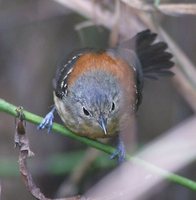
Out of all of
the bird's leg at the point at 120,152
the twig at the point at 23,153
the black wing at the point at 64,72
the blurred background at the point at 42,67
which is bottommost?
the twig at the point at 23,153

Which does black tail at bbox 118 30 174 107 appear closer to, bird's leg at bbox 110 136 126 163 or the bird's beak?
bird's leg at bbox 110 136 126 163

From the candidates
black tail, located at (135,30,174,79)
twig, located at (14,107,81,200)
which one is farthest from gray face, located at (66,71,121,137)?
twig, located at (14,107,81,200)


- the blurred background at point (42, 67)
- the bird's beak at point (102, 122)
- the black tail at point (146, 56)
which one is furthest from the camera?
the blurred background at point (42, 67)

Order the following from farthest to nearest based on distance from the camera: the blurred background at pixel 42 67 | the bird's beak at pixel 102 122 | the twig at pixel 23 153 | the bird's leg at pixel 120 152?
the blurred background at pixel 42 67
the bird's leg at pixel 120 152
the bird's beak at pixel 102 122
the twig at pixel 23 153

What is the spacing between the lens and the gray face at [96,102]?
10.0ft

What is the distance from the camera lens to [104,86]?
3152 mm

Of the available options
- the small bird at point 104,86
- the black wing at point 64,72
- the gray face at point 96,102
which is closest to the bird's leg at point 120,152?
the small bird at point 104,86

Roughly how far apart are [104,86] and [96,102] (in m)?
0.14

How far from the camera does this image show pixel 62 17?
4562 millimetres

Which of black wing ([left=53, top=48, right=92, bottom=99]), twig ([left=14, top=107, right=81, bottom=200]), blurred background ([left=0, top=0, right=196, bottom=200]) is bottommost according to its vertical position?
twig ([left=14, top=107, right=81, bottom=200])

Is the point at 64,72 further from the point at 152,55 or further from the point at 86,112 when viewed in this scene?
the point at 152,55

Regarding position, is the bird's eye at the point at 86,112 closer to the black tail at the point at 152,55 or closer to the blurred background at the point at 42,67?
the black tail at the point at 152,55

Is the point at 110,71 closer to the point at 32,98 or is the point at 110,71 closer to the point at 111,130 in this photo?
the point at 111,130

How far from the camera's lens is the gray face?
3.05 m
